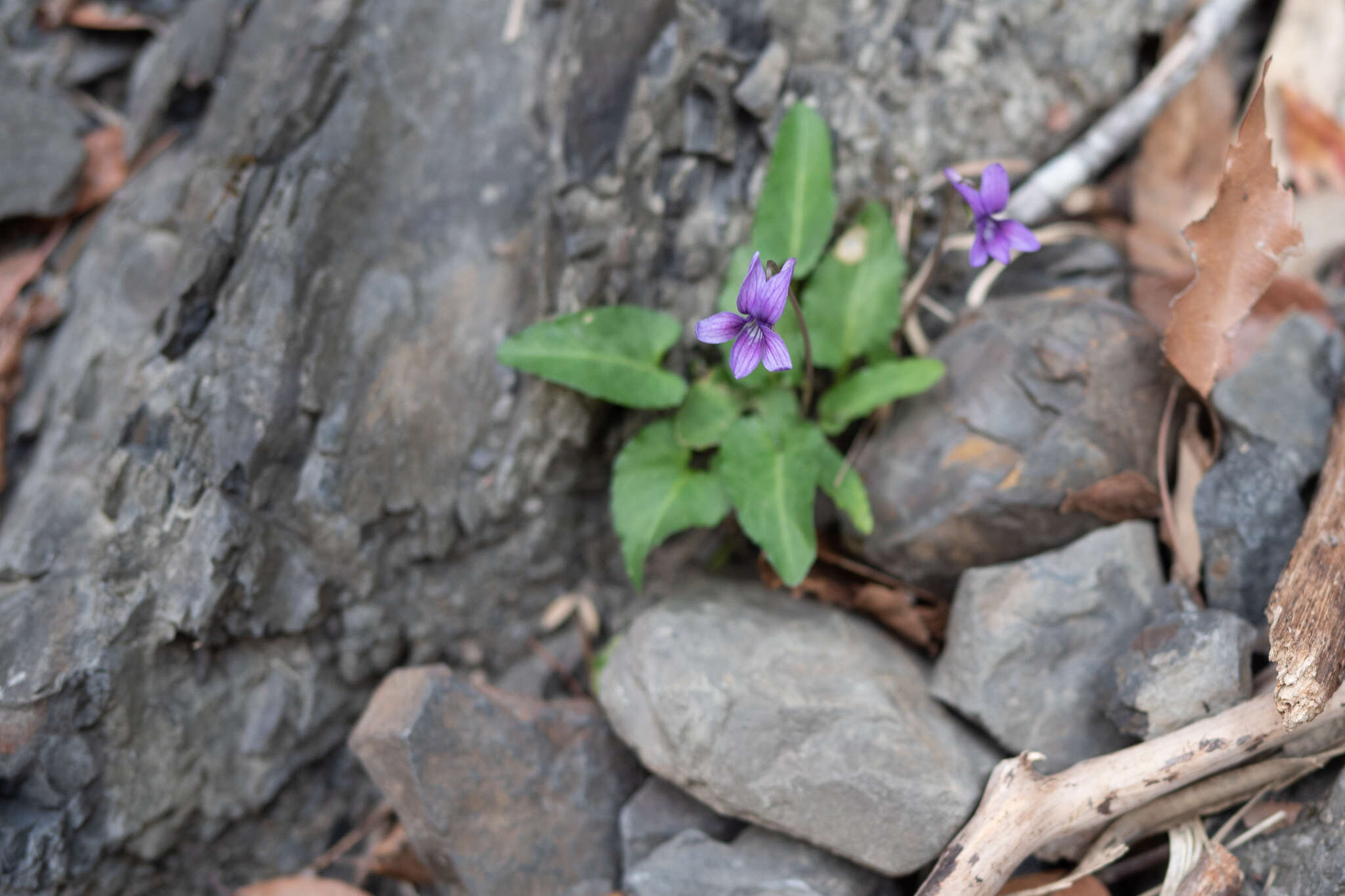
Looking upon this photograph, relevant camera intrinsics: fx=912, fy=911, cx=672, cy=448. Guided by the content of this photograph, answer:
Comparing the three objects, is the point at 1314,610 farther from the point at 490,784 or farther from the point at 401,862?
the point at 401,862

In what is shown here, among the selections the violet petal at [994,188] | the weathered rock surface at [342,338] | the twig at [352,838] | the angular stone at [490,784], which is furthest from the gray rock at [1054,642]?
the twig at [352,838]

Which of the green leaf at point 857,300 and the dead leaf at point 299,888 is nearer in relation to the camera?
the dead leaf at point 299,888

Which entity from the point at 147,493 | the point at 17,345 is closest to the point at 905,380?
the point at 147,493

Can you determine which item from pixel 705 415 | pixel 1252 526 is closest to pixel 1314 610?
pixel 1252 526

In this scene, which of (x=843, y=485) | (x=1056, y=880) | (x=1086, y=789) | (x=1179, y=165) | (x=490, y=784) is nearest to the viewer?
(x=1086, y=789)

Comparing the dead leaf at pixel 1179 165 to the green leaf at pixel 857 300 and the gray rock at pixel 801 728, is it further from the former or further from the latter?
the gray rock at pixel 801 728

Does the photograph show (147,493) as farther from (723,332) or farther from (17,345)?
(723,332)

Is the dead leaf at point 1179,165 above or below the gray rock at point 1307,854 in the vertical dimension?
above

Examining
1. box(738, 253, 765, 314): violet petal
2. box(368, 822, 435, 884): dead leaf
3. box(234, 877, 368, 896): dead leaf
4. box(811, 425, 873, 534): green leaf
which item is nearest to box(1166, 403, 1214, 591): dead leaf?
box(811, 425, 873, 534): green leaf
